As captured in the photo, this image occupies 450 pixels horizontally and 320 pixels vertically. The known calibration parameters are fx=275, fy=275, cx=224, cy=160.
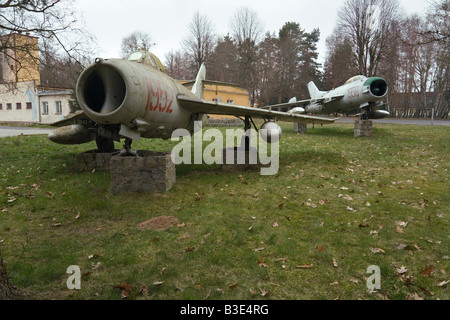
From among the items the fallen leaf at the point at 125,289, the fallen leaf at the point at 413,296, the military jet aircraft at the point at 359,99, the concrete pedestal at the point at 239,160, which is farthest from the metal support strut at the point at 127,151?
the military jet aircraft at the point at 359,99

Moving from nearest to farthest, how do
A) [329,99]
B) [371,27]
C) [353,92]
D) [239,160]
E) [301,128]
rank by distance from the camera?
[239,160], [353,92], [329,99], [301,128], [371,27]

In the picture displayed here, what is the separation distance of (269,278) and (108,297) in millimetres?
1951

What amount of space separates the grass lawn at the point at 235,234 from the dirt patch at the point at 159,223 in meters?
0.11

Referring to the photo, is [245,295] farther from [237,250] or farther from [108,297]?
[108,297]

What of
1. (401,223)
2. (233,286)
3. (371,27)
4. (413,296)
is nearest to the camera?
(413,296)

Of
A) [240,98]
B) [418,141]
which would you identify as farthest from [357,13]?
[418,141]

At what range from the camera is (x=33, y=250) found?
4.27 metres

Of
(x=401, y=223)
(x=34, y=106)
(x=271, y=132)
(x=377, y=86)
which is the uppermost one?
(x=34, y=106)

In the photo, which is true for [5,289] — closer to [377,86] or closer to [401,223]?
[401,223]

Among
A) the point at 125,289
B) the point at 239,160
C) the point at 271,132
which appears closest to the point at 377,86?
the point at 271,132

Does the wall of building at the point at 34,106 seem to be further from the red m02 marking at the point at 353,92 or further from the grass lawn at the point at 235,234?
the red m02 marking at the point at 353,92

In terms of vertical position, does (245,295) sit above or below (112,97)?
below

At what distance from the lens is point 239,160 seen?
9.16 meters

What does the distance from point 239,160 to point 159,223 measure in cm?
445
